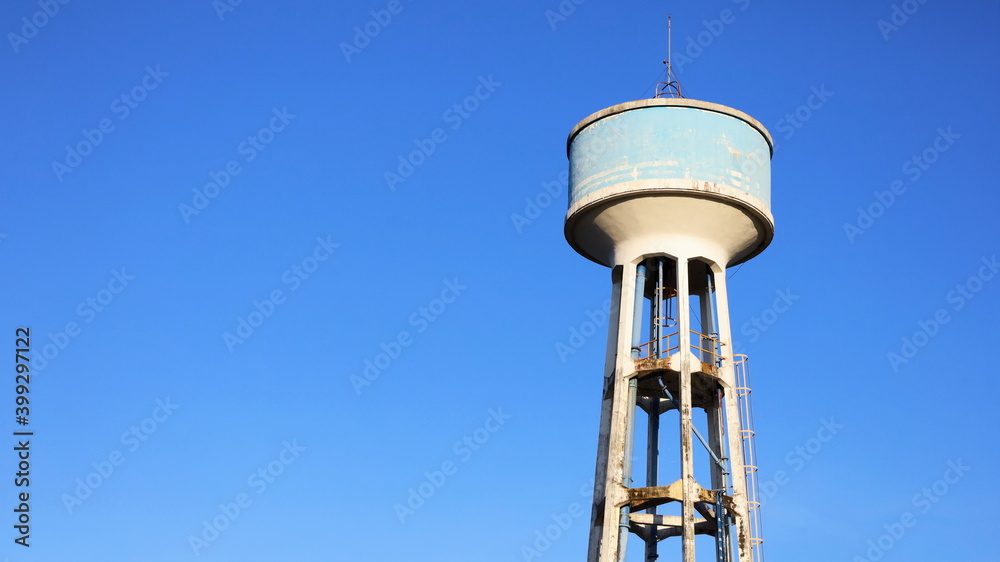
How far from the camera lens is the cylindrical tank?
24844 millimetres

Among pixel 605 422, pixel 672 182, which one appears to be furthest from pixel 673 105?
pixel 605 422

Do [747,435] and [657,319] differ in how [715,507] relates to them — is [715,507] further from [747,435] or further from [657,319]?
[657,319]

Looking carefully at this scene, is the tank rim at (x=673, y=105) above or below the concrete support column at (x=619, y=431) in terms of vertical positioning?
above

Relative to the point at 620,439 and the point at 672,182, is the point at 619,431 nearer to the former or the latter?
the point at 620,439

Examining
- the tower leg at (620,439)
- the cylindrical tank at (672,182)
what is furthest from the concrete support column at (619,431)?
the cylindrical tank at (672,182)

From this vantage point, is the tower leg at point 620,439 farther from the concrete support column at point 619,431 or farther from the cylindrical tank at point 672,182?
the cylindrical tank at point 672,182

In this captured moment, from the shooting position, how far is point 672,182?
24656 millimetres

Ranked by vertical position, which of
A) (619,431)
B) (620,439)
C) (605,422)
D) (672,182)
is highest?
(672,182)

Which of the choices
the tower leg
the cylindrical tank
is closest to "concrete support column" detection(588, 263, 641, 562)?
the tower leg

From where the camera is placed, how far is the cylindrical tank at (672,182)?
2484 centimetres

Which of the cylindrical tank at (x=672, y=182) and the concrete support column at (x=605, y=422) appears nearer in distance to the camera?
the concrete support column at (x=605, y=422)

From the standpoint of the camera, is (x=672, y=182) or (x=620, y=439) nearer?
(x=620, y=439)

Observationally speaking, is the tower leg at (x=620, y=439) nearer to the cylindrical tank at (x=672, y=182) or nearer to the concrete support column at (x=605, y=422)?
the concrete support column at (x=605, y=422)

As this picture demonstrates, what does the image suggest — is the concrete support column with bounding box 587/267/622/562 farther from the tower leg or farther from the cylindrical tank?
the cylindrical tank
